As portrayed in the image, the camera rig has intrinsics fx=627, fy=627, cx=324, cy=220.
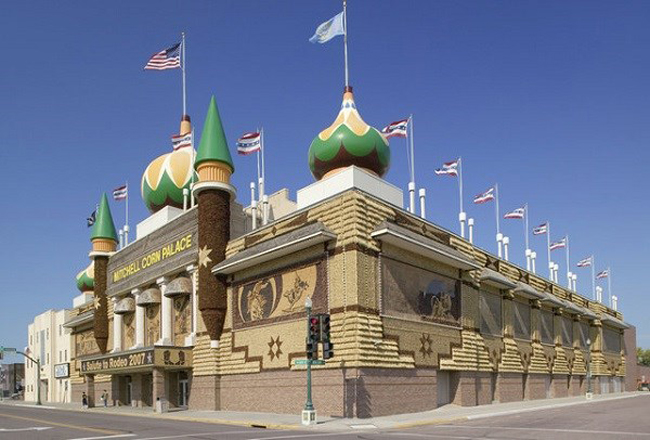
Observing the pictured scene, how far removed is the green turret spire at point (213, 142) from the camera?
3925 cm

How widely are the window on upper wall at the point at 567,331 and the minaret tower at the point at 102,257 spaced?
3978 centimetres

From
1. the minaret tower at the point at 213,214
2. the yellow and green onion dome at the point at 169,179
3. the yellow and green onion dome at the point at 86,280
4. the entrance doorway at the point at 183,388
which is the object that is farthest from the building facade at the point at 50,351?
the minaret tower at the point at 213,214

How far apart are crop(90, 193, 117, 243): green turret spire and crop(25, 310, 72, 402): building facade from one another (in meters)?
20.9

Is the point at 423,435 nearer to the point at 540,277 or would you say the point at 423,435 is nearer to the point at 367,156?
the point at 367,156

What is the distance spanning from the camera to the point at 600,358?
208ft

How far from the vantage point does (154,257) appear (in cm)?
4481

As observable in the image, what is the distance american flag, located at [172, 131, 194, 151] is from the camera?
1796 inches

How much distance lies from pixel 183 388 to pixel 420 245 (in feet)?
63.8

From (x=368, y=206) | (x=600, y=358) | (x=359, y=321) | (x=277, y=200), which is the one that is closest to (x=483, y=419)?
(x=359, y=321)

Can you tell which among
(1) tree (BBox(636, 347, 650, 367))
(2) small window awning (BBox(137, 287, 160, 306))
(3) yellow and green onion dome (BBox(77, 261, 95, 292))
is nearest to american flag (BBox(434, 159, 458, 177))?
(2) small window awning (BBox(137, 287, 160, 306))

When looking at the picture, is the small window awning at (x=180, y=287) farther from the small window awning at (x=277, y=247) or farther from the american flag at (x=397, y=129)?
the american flag at (x=397, y=129)

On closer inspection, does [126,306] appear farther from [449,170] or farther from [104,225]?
[449,170]

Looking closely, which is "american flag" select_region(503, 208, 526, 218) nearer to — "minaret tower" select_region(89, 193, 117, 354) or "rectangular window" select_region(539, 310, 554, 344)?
"rectangular window" select_region(539, 310, 554, 344)

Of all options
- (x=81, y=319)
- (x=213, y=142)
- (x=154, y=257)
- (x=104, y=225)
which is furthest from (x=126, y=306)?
(x=213, y=142)
